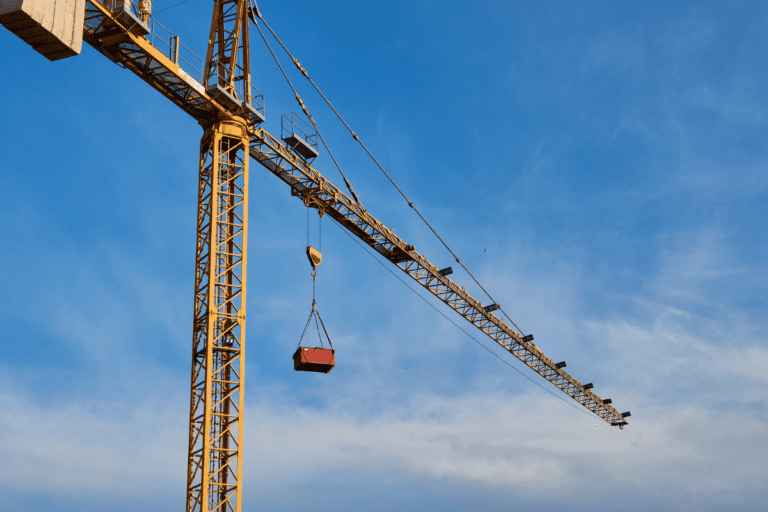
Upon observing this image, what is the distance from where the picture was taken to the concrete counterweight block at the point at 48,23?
2652 centimetres

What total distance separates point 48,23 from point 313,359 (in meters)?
19.5

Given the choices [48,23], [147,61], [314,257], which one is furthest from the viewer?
[314,257]

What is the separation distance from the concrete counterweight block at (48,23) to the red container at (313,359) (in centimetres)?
1763

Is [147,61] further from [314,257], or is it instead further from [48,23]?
[314,257]

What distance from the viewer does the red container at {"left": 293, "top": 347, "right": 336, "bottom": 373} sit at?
37.5 m

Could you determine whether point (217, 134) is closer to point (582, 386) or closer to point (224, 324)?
point (224, 324)

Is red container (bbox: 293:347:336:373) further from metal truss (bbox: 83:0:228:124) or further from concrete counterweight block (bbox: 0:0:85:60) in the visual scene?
concrete counterweight block (bbox: 0:0:85:60)

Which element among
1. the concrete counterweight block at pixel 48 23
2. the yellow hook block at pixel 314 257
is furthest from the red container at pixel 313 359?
the concrete counterweight block at pixel 48 23

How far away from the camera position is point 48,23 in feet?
90.5

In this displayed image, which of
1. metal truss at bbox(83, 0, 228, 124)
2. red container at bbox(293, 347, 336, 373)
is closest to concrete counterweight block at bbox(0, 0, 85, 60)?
metal truss at bbox(83, 0, 228, 124)

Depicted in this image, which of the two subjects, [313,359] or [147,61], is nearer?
[147,61]

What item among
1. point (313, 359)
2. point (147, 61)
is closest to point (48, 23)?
point (147, 61)

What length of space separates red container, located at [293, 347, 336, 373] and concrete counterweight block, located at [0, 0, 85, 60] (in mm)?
17627

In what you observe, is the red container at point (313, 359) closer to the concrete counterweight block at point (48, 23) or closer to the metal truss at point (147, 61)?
the metal truss at point (147, 61)
